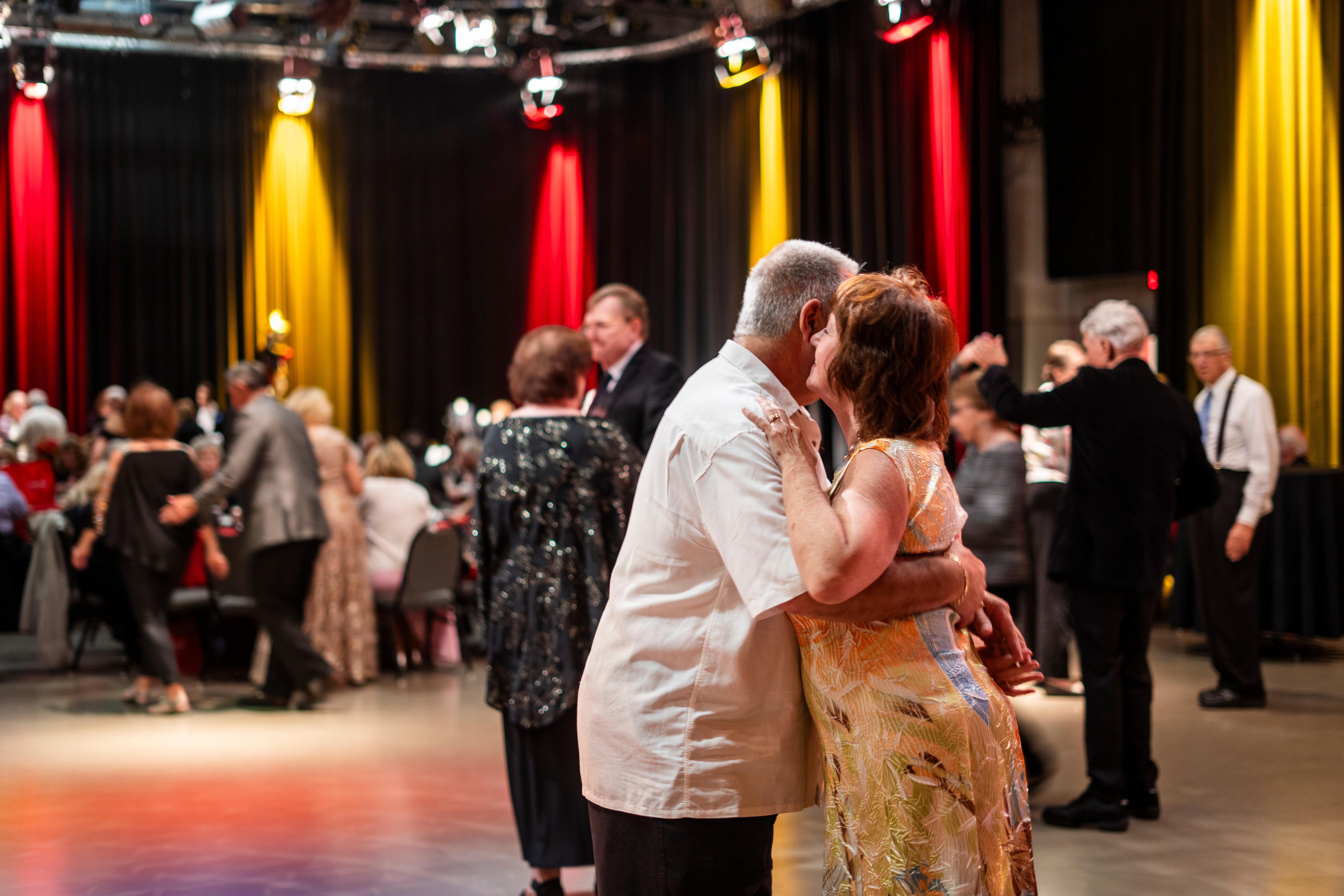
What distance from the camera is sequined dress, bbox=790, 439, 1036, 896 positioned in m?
1.60

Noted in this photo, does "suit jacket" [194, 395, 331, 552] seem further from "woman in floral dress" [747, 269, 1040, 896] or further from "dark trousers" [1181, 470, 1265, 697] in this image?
"woman in floral dress" [747, 269, 1040, 896]

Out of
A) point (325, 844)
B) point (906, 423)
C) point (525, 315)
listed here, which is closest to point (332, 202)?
point (525, 315)

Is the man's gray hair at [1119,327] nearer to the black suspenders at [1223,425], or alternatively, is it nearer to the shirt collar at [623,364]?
the shirt collar at [623,364]

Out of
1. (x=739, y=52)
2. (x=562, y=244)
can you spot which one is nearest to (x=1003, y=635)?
(x=739, y=52)

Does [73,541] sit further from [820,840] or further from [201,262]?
[201,262]

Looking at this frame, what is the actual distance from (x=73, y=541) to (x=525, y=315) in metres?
7.66

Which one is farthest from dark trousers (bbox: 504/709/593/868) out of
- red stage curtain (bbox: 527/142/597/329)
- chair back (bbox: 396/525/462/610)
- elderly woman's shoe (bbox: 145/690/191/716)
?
red stage curtain (bbox: 527/142/597/329)

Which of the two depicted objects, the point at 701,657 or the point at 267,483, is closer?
the point at 701,657

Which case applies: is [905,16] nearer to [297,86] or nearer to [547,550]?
[297,86]

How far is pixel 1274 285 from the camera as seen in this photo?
765 centimetres

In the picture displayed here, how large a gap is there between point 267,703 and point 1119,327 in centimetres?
407

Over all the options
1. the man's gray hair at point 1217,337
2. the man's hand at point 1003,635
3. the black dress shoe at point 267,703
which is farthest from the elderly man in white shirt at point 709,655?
the man's gray hair at point 1217,337

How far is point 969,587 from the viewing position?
1.76 meters

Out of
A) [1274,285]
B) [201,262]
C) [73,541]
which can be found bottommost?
[73,541]
